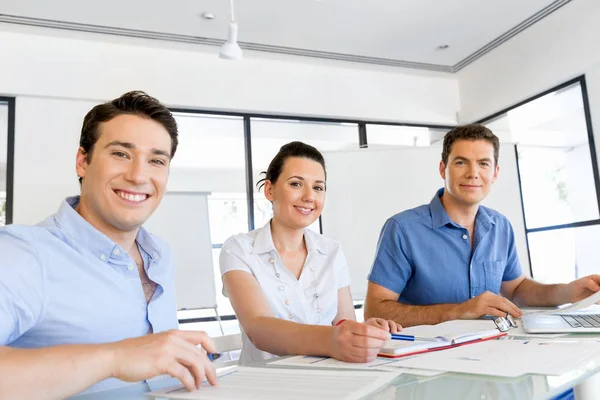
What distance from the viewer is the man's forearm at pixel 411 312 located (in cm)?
155

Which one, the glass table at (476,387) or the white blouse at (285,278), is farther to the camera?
the white blouse at (285,278)

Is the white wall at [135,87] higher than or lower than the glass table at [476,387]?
higher

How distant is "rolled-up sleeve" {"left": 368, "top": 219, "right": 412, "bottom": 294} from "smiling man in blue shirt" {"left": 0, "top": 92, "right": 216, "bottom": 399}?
0.92m

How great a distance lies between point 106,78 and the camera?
3.89m

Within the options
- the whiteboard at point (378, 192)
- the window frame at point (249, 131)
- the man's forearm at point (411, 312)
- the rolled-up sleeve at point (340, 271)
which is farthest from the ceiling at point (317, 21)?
A: the man's forearm at point (411, 312)

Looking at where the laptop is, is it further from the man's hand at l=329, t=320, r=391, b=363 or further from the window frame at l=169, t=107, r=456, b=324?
the window frame at l=169, t=107, r=456, b=324

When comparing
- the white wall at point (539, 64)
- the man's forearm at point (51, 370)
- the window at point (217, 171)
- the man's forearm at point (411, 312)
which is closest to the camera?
the man's forearm at point (51, 370)

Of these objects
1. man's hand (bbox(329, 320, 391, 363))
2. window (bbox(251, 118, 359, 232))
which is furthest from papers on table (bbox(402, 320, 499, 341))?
window (bbox(251, 118, 359, 232))

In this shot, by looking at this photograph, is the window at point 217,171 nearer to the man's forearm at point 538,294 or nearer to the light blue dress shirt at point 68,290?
the man's forearm at point 538,294

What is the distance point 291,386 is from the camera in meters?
0.79

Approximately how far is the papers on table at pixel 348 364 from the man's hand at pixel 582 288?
1029 millimetres

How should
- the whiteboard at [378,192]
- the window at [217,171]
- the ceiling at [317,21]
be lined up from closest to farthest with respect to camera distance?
the ceiling at [317,21] → the whiteboard at [378,192] → the window at [217,171]

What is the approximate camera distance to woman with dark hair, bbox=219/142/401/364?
1.40 metres

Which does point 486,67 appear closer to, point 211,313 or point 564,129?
point 564,129
